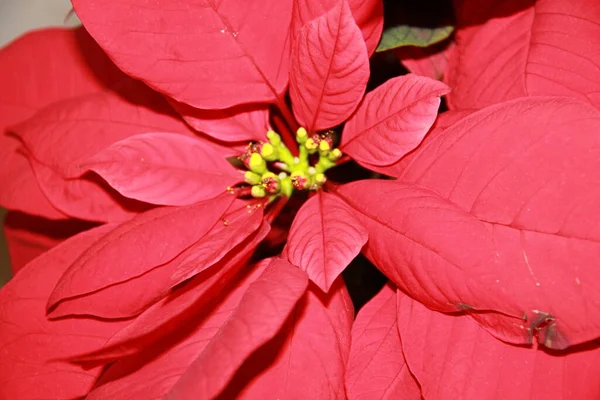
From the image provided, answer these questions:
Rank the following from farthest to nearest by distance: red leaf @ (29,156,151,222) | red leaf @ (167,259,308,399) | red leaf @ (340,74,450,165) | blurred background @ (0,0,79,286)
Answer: blurred background @ (0,0,79,286)
red leaf @ (29,156,151,222)
red leaf @ (340,74,450,165)
red leaf @ (167,259,308,399)

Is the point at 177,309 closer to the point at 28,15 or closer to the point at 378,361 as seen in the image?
the point at 378,361

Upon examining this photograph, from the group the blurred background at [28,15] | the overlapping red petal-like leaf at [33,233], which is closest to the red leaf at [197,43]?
the overlapping red petal-like leaf at [33,233]

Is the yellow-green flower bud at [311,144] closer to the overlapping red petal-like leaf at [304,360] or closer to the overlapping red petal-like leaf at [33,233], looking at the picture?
the overlapping red petal-like leaf at [304,360]

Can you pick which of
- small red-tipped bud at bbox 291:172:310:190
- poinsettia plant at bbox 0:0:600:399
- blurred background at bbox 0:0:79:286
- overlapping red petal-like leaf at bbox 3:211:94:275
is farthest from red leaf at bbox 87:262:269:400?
blurred background at bbox 0:0:79:286

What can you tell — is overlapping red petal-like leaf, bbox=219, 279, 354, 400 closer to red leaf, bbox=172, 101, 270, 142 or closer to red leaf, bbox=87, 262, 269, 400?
red leaf, bbox=87, 262, 269, 400

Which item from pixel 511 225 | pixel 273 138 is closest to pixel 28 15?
pixel 273 138

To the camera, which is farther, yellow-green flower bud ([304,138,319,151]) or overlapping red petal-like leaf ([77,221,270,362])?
yellow-green flower bud ([304,138,319,151])

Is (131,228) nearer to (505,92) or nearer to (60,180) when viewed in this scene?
(60,180)
